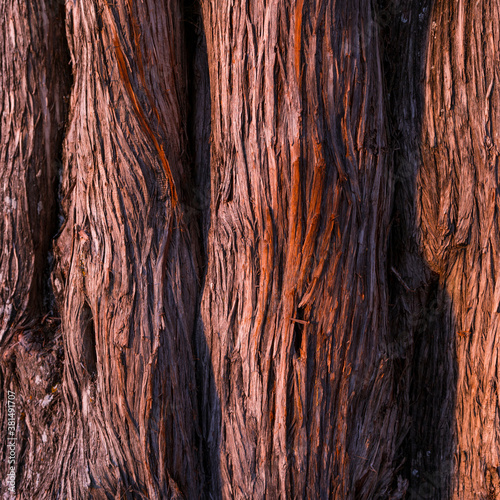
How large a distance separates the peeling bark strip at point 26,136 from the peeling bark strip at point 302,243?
3.30ft

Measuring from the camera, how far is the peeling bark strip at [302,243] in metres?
→ 1.89

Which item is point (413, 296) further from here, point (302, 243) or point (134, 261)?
point (134, 261)

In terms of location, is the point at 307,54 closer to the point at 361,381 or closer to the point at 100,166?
the point at 100,166

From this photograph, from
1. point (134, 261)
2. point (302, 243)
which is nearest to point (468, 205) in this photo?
point (302, 243)

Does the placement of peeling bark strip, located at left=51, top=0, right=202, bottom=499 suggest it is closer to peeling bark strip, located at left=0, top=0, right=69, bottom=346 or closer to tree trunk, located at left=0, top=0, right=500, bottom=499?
tree trunk, located at left=0, top=0, right=500, bottom=499

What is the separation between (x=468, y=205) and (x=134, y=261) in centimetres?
153

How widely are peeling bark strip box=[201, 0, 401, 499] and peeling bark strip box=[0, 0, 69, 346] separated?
3.30ft

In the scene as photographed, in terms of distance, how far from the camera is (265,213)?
1937 mm

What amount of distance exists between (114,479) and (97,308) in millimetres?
796

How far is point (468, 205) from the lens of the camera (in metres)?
1.99

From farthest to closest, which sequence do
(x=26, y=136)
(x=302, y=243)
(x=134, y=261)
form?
(x=26, y=136) → (x=134, y=261) → (x=302, y=243)

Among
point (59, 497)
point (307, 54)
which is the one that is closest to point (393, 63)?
point (307, 54)

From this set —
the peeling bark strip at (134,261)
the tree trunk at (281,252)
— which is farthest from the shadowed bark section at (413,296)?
the peeling bark strip at (134,261)

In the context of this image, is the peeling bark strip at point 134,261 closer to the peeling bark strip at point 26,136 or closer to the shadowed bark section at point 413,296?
the peeling bark strip at point 26,136
